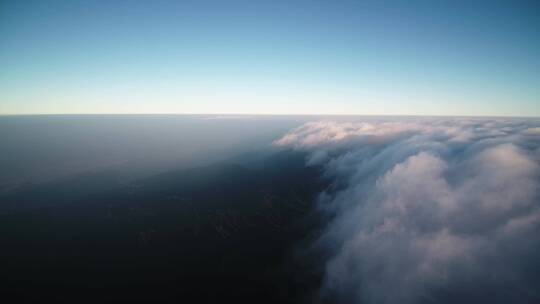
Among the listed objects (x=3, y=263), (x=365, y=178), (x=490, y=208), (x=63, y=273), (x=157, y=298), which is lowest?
(x=157, y=298)

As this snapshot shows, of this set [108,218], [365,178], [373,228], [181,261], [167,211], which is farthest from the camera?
[365,178]

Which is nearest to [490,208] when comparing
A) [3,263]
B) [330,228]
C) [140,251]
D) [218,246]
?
[330,228]

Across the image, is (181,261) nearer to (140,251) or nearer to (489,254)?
(140,251)

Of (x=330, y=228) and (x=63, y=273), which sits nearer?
(x=63, y=273)

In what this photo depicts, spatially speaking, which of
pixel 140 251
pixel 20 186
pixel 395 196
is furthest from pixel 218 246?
pixel 20 186

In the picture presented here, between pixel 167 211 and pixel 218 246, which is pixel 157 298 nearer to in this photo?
pixel 218 246

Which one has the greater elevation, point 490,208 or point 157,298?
point 490,208

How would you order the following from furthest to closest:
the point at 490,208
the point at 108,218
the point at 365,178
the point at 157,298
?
the point at 365,178 < the point at 108,218 < the point at 157,298 < the point at 490,208
